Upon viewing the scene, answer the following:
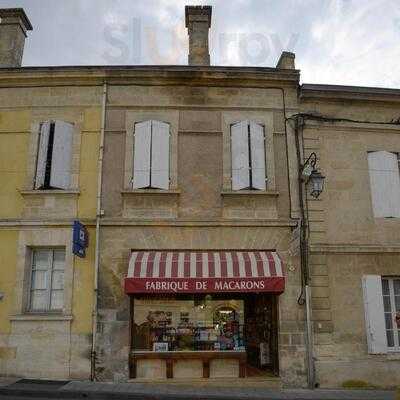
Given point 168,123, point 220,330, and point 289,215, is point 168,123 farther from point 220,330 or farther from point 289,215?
point 220,330

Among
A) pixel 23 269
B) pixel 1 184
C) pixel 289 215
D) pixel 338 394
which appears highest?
pixel 1 184

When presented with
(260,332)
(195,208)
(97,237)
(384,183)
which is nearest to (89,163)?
(97,237)

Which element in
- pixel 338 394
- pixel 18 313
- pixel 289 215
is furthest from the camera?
pixel 289 215

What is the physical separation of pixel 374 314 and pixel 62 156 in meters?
7.75

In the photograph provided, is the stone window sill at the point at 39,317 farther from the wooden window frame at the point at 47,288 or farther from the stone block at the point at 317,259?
the stone block at the point at 317,259

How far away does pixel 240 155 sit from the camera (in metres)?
10.6

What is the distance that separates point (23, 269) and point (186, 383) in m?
4.23

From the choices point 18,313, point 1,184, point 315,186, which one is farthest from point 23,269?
point 315,186

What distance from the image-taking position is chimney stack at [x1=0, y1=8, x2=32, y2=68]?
1162cm

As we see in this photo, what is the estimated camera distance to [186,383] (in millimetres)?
9430

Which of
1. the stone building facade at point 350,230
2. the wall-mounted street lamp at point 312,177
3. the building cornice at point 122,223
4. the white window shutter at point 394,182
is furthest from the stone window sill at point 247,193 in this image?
the white window shutter at point 394,182

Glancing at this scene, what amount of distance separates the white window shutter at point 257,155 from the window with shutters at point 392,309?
3542 millimetres

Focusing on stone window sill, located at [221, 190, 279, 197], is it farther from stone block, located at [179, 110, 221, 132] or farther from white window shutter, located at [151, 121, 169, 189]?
stone block, located at [179, 110, 221, 132]

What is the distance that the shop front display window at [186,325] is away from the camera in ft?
32.7
